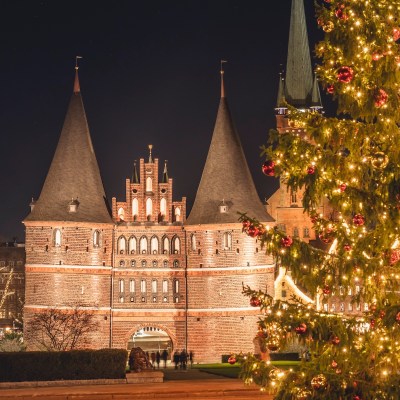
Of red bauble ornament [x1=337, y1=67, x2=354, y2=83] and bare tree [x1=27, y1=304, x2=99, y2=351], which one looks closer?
red bauble ornament [x1=337, y1=67, x2=354, y2=83]

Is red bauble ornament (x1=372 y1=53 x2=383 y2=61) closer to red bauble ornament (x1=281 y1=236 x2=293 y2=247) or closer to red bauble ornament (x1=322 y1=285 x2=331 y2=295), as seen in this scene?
red bauble ornament (x1=281 y1=236 x2=293 y2=247)

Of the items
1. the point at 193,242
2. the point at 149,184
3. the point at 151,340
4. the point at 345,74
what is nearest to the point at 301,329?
the point at 345,74

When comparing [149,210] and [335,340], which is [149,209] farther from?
[335,340]

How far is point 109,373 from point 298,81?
1796 inches

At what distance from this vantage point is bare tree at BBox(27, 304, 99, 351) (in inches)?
1924

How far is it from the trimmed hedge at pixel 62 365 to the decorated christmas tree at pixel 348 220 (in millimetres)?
17569

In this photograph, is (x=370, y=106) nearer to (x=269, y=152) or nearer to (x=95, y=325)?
(x=269, y=152)

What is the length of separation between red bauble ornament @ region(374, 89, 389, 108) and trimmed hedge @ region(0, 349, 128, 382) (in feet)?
64.1

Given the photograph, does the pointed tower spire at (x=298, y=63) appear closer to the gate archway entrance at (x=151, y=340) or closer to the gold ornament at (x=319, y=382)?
the gate archway entrance at (x=151, y=340)

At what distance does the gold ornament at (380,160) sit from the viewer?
1415cm

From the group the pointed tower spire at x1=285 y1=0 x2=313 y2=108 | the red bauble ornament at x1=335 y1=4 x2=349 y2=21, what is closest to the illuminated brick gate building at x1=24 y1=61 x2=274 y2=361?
the pointed tower spire at x1=285 y1=0 x2=313 y2=108

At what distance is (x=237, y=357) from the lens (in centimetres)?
1511

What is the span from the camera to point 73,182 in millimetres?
51875

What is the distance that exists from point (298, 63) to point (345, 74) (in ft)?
202
